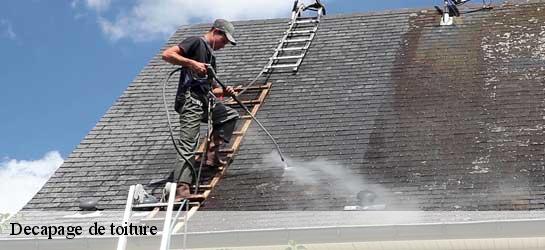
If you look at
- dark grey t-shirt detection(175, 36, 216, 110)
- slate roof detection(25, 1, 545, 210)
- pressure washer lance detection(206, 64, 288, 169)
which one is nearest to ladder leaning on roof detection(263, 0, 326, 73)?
slate roof detection(25, 1, 545, 210)

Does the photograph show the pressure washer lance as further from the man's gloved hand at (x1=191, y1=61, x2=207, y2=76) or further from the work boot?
the work boot

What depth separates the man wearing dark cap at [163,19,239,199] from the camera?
6.46m

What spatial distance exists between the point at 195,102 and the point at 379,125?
1609 mm

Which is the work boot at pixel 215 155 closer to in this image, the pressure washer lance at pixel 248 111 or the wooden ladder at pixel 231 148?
the wooden ladder at pixel 231 148

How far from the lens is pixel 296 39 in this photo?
9.18 metres

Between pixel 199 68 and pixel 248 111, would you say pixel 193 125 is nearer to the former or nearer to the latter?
pixel 199 68

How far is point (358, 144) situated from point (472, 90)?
1316 mm

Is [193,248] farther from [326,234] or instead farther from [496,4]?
[496,4]

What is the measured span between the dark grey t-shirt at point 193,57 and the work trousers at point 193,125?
55 millimetres

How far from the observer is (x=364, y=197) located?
5984 millimetres

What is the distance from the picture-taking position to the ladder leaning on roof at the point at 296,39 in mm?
8606

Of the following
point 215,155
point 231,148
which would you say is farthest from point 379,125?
point 215,155

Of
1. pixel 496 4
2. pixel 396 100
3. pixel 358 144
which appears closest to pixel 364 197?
pixel 358 144

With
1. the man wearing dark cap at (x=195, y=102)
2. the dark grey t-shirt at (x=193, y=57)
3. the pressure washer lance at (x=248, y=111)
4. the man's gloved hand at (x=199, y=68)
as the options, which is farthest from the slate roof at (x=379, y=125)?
the man's gloved hand at (x=199, y=68)
